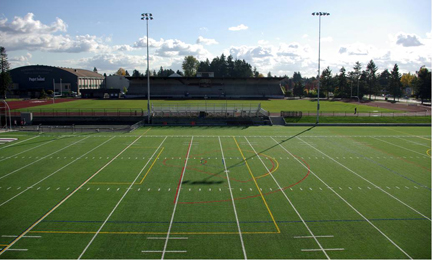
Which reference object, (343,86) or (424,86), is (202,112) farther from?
(343,86)

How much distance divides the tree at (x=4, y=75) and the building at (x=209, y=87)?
35461 millimetres

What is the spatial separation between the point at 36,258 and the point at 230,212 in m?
7.73

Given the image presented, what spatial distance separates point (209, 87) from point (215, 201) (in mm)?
85886

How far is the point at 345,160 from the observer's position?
23969mm

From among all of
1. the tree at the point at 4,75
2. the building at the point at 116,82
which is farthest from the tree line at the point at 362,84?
the tree at the point at 4,75

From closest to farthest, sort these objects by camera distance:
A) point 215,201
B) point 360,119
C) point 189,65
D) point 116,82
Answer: point 215,201
point 360,119
point 116,82
point 189,65

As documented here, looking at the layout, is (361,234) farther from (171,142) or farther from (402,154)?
(171,142)

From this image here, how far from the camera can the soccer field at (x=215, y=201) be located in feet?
37.8

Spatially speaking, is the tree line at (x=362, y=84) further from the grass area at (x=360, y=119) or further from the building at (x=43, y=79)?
the building at (x=43, y=79)

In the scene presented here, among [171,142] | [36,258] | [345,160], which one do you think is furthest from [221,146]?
[36,258]

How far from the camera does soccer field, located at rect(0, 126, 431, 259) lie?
11.5 meters

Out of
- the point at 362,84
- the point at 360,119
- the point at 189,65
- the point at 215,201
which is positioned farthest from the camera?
the point at 189,65

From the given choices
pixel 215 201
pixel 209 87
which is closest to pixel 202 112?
pixel 215 201

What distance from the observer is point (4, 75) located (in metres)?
92.3
